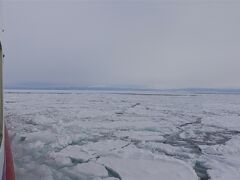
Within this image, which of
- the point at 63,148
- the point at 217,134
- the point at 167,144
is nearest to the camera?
the point at 63,148

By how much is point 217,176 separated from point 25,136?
3557mm

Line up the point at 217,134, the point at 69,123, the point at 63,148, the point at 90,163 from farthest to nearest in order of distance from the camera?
the point at 69,123, the point at 217,134, the point at 63,148, the point at 90,163

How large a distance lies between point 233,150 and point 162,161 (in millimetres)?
1398

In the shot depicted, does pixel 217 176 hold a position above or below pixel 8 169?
below

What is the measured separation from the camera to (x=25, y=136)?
5352mm

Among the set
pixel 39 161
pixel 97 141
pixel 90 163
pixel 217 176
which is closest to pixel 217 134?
pixel 97 141

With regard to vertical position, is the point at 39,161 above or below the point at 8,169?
below

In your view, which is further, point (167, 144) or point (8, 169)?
point (167, 144)

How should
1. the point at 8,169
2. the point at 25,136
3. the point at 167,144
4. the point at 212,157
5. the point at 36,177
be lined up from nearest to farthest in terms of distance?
the point at 8,169
the point at 36,177
the point at 212,157
the point at 167,144
the point at 25,136

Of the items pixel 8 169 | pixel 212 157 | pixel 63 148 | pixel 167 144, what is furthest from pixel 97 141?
pixel 8 169

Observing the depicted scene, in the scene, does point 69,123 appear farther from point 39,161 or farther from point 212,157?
point 212,157

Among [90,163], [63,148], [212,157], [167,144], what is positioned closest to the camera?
[90,163]

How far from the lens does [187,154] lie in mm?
4176

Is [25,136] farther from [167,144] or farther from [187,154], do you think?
[187,154]
